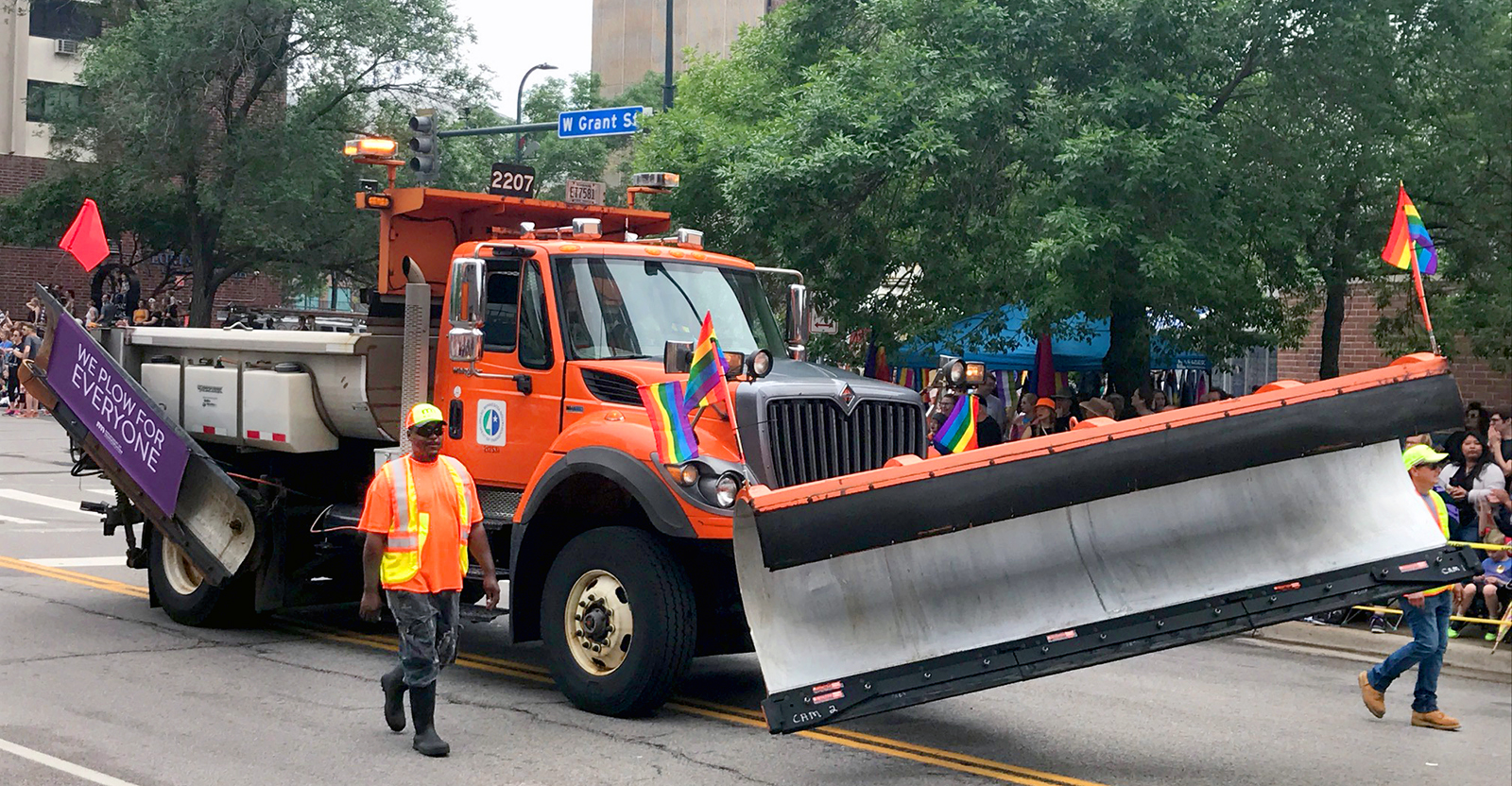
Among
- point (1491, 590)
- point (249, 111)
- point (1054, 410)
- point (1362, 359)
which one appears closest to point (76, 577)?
point (1054, 410)

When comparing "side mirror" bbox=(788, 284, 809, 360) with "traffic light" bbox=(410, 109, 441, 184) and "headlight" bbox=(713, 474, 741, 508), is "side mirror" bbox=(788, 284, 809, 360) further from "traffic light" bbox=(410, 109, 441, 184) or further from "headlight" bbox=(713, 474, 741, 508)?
"traffic light" bbox=(410, 109, 441, 184)

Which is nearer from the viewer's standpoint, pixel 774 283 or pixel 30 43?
pixel 774 283

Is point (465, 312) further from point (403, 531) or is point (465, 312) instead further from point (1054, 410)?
point (1054, 410)

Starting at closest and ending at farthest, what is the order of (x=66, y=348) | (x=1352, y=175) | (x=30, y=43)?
(x=66, y=348)
(x=1352, y=175)
(x=30, y=43)

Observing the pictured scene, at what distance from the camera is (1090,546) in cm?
785

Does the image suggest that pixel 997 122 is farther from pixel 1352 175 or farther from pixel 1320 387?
pixel 1320 387

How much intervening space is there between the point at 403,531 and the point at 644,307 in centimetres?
245

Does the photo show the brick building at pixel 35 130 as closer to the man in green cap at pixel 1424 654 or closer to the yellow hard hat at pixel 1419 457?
the man in green cap at pixel 1424 654

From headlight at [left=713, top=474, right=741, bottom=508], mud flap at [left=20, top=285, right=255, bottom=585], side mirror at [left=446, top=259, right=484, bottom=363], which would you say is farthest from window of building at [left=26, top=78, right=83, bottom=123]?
headlight at [left=713, top=474, right=741, bottom=508]

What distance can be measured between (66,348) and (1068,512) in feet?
24.1

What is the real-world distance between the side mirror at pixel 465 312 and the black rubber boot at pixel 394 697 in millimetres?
1846

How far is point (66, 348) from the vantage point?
1139cm

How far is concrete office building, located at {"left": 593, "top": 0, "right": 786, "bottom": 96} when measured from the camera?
86500 millimetres

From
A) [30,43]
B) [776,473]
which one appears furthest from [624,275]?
[30,43]
